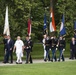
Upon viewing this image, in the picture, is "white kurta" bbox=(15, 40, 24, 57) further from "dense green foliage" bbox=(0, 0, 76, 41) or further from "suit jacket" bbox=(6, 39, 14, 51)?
"dense green foliage" bbox=(0, 0, 76, 41)

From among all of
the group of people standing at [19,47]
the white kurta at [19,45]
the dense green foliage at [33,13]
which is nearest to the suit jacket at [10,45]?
the group of people standing at [19,47]

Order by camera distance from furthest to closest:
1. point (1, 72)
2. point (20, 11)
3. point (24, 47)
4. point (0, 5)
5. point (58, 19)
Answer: point (58, 19) < point (20, 11) < point (0, 5) < point (24, 47) < point (1, 72)

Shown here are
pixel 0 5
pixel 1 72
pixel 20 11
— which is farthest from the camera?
pixel 20 11

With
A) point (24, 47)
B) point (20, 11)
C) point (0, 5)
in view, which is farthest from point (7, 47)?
point (20, 11)

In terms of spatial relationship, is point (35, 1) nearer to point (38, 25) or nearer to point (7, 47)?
point (38, 25)

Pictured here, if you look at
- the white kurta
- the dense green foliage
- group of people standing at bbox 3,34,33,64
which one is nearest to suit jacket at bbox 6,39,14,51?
group of people standing at bbox 3,34,33,64

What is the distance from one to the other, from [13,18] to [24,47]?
971 centimetres

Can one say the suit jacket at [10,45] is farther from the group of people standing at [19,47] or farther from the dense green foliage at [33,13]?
the dense green foliage at [33,13]

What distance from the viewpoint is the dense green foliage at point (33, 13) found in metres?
32.4

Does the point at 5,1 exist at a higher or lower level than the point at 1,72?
higher

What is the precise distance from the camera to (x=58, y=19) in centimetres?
4094

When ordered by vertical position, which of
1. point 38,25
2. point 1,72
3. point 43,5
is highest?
point 43,5

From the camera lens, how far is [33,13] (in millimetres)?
37500

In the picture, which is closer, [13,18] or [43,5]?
[13,18]
